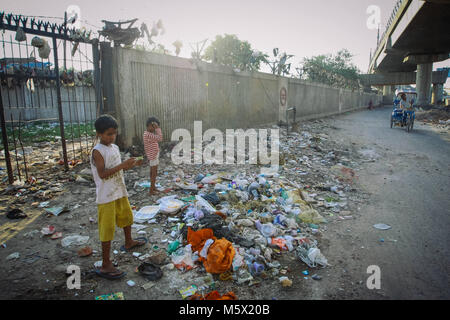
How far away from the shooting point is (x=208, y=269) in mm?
2393

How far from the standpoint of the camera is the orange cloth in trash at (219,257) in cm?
238

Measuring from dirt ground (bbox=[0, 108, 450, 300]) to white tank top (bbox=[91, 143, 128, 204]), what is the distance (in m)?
0.69

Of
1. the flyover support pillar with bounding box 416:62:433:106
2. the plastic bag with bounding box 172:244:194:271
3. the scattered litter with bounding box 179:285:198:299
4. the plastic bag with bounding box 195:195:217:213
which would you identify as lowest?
the scattered litter with bounding box 179:285:198:299

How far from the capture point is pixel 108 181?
2287mm

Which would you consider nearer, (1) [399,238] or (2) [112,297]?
(2) [112,297]

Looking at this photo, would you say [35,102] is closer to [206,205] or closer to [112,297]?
[206,205]

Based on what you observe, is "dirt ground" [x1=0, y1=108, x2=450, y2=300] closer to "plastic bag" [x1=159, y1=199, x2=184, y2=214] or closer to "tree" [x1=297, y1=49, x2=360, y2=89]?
"plastic bag" [x1=159, y1=199, x2=184, y2=214]

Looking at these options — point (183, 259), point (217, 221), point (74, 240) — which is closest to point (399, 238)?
point (217, 221)

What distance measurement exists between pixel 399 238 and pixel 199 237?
7.45ft

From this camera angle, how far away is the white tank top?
2248 millimetres

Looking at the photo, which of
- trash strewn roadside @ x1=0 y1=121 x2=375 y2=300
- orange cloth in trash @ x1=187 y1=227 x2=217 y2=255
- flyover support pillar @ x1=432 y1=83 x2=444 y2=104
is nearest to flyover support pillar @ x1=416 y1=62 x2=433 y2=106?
flyover support pillar @ x1=432 y1=83 x2=444 y2=104
